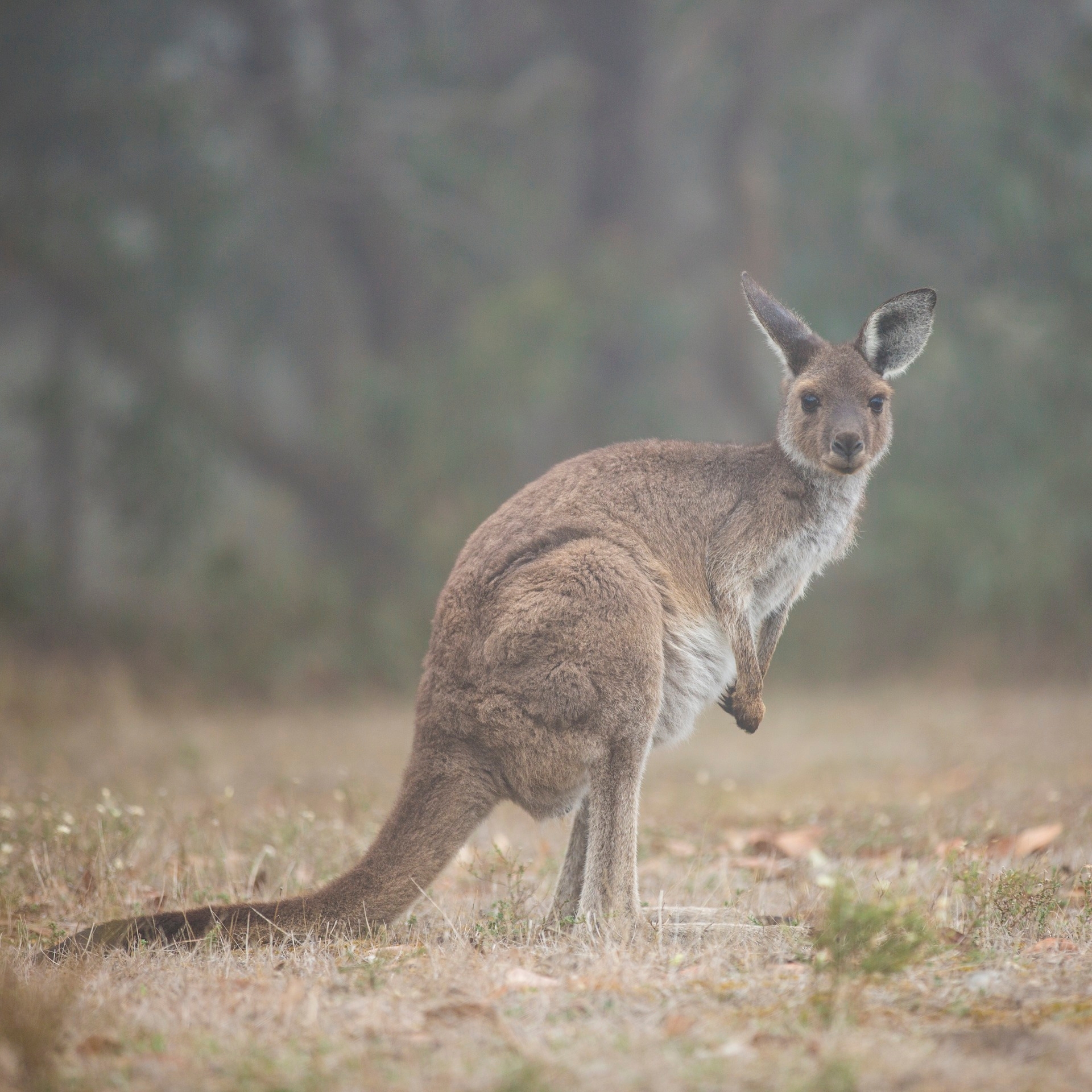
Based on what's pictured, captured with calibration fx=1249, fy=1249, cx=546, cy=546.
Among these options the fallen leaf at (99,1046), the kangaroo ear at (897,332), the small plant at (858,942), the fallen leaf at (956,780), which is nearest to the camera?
the fallen leaf at (99,1046)

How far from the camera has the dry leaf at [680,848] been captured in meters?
5.43

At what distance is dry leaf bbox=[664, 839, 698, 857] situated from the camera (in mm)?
5430

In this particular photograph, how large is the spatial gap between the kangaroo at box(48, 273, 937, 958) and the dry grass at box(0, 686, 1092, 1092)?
19cm

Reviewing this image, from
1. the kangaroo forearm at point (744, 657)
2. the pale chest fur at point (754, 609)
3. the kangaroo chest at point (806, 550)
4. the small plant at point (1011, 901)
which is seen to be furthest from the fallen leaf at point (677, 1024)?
the kangaroo chest at point (806, 550)

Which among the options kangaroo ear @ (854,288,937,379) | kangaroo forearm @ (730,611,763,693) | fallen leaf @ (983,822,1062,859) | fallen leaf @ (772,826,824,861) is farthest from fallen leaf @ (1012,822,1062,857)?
kangaroo ear @ (854,288,937,379)

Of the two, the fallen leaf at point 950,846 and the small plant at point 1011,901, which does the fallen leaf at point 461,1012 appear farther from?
the fallen leaf at point 950,846

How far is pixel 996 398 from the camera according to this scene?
39.3ft

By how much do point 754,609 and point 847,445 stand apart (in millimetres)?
714

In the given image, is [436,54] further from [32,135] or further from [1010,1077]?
[1010,1077]

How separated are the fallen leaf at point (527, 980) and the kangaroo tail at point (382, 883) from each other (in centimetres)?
59

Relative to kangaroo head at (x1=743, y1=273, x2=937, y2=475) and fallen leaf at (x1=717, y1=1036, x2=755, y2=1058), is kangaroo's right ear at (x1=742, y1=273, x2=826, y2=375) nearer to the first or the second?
kangaroo head at (x1=743, y1=273, x2=937, y2=475)

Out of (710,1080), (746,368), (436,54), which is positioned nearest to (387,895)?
Result: (710,1080)

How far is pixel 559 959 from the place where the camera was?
3.45m

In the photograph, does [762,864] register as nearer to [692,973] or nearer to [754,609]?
[754,609]
